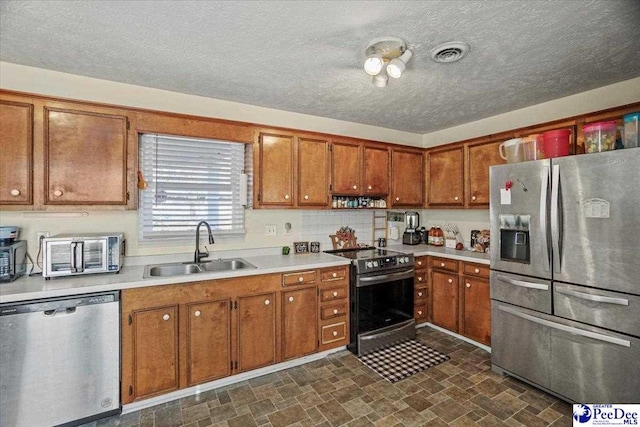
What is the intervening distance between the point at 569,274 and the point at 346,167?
2165mm

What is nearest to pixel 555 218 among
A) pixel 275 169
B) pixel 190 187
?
pixel 275 169

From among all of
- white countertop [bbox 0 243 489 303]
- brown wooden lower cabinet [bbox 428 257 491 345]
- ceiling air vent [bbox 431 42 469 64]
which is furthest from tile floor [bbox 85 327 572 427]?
ceiling air vent [bbox 431 42 469 64]

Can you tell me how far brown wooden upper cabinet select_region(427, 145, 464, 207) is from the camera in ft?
11.7

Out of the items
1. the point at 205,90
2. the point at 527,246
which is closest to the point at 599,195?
the point at 527,246

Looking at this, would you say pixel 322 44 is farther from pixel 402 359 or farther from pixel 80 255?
pixel 402 359

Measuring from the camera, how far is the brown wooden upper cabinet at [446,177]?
357cm

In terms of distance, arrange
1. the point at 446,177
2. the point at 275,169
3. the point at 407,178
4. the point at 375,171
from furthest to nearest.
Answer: the point at 407,178 → the point at 446,177 → the point at 375,171 → the point at 275,169

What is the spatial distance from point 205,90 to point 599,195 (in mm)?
3113

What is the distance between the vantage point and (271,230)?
130 inches

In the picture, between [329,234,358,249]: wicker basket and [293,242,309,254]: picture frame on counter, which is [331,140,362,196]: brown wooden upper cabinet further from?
[293,242,309,254]: picture frame on counter

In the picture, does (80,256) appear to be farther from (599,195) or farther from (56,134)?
(599,195)

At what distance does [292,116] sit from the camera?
3285 mm

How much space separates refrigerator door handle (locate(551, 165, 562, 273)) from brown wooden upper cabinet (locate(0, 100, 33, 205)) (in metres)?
3.77

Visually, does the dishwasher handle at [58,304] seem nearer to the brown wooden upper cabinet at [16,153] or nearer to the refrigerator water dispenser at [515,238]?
the brown wooden upper cabinet at [16,153]
